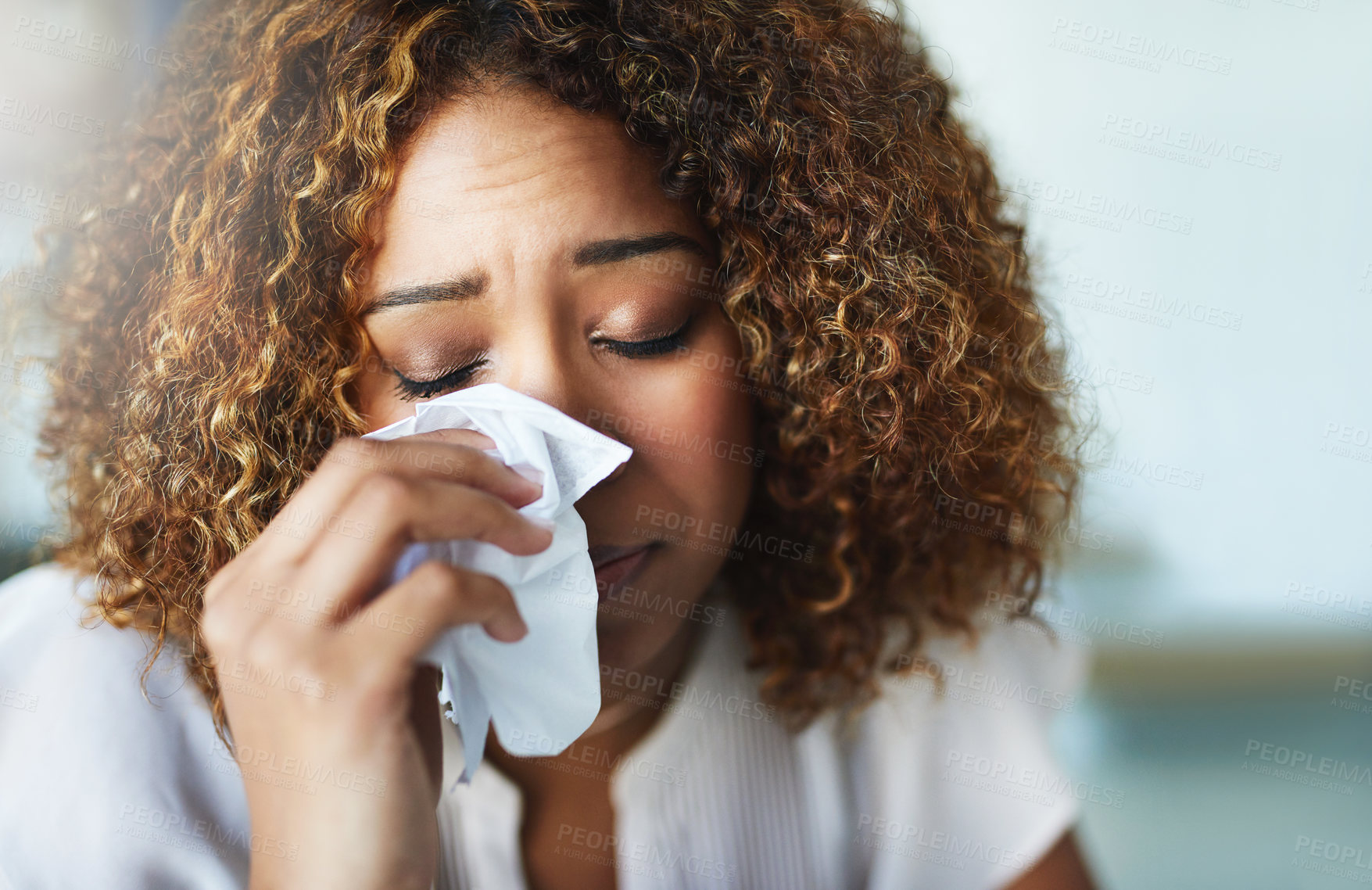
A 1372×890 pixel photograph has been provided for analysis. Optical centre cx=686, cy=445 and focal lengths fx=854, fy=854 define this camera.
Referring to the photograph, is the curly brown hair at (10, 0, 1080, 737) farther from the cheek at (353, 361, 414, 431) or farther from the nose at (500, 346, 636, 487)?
the nose at (500, 346, 636, 487)

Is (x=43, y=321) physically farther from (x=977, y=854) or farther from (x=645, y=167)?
(x=977, y=854)

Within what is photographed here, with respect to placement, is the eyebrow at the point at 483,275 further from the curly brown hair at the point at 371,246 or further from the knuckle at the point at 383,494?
the knuckle at the point at 383,494

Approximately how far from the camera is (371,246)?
2.47ft

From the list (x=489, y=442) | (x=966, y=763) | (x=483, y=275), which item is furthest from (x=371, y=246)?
(x=966, y=763)

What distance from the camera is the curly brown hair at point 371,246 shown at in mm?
779

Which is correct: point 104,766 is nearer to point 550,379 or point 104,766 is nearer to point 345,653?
point 345,653

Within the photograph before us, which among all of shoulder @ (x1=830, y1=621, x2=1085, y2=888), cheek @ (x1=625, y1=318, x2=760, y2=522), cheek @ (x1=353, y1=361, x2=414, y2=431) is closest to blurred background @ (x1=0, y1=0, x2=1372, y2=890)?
shoulder @ (x1=830, y1=621, x2=1085, y2=888)

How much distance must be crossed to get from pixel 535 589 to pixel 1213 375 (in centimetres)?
128

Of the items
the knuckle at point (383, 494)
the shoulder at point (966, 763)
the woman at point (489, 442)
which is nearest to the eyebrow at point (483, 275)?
the woman at point (489, 442)

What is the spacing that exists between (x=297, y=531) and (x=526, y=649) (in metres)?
0.20

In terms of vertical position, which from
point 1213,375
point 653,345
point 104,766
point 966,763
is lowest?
point 966,763

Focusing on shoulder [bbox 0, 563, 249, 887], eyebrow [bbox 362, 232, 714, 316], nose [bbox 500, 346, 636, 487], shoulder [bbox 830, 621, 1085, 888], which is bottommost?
shoulder [bbox 830, 621, 1085, 888]

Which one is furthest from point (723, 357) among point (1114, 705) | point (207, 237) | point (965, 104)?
point (1114, 705)

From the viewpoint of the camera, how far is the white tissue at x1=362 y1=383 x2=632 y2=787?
2.14 ft
